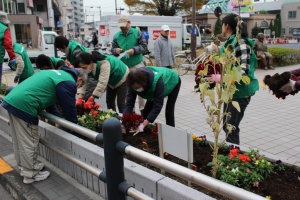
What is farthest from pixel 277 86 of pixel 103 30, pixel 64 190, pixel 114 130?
pixel 103 30

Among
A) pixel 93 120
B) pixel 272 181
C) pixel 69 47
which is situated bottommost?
pixel 272 181

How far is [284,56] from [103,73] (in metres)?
10.9

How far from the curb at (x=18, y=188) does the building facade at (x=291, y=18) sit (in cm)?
5578

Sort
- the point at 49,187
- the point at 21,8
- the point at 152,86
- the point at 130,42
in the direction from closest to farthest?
the point at 49,187
the point at 152,86
the point at 130,42
the point at 21,8

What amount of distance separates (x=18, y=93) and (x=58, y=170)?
107 centimetres

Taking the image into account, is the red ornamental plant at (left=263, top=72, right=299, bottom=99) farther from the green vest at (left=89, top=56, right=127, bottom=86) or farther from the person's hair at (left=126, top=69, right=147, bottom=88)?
the green vest at (left=89, top=56, right=127, bottom=86)

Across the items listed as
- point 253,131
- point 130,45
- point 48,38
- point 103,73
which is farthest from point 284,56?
point 48,38

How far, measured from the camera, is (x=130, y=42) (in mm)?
5598

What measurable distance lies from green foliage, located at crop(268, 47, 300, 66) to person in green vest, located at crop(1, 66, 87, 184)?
11205 mm

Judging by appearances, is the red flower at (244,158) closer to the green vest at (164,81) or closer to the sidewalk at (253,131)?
the sidewalk at (253,131)

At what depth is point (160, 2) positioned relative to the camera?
34.5 m

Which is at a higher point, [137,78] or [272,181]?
[137,78]

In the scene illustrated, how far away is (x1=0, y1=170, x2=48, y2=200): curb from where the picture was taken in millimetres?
3082

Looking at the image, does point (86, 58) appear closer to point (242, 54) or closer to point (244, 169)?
point (242, 54)
